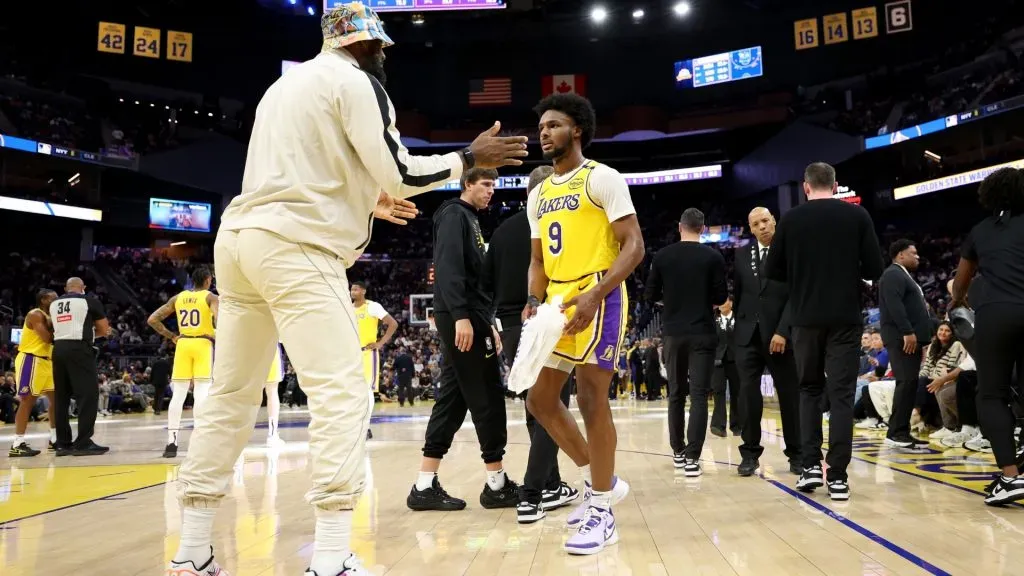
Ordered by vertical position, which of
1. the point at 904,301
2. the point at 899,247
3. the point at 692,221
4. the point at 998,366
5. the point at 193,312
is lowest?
the point at 998,366

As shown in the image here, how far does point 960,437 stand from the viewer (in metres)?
7.15

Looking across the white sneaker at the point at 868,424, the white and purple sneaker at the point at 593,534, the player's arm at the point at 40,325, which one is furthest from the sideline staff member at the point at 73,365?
the white sneaker at the point at 868,424

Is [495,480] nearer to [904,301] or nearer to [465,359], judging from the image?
[465,359]

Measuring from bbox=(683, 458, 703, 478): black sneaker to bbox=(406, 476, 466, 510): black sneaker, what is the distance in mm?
2082

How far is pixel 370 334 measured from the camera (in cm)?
916

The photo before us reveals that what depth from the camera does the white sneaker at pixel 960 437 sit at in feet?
23.2

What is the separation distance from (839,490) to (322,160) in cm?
349

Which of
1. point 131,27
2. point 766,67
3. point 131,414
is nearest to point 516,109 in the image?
point 766,67

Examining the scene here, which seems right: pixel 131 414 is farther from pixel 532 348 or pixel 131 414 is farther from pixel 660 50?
pixel 660 50

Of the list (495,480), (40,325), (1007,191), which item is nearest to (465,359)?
(495,480)

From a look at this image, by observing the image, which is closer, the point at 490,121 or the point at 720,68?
the point at 720,68

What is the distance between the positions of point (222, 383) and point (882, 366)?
9966 millimetres

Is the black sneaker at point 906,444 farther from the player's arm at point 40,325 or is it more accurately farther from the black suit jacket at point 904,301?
the player's arm at point 40,325

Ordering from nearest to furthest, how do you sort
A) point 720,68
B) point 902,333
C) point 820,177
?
point 820,177 < point 902,333 < point 720,68
